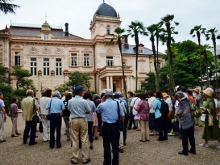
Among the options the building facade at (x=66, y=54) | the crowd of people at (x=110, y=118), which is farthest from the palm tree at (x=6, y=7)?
the building facade at (x=66, y=54)

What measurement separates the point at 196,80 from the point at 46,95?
81.0 feet

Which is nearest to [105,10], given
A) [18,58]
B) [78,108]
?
[18,58]

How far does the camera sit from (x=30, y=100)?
7.31 meters

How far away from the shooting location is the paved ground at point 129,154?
5.20m

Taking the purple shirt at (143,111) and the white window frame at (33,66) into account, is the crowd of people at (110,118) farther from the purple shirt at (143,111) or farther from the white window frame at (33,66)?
the white window frame at (33,66)

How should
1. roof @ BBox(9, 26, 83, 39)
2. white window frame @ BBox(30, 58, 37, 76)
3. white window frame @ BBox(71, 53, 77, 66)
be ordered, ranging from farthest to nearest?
roof @ BBox(9, 26, 83, 39), white window frame @ BBox(71, 53, 77, 66), white window frame @ BBox(30, 58, 37, 76)

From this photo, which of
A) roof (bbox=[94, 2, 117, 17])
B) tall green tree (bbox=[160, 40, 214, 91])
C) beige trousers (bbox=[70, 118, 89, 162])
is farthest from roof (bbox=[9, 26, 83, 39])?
beige trousers (bbox=[70, 118, 89, 162])

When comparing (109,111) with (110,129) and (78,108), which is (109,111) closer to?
(110,129)

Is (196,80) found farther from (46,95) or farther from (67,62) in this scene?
(46,95)

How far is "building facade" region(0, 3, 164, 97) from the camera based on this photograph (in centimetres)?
3078

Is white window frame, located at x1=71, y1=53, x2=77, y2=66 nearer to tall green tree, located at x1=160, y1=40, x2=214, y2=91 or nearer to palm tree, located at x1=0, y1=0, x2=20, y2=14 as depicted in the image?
tall green tree, located at x1=160, y1=40, x2=214, y2=91

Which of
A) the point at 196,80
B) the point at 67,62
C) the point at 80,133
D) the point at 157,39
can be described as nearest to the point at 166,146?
the point at 80,133

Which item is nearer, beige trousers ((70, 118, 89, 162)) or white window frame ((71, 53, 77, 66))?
beige trousers ((70, 118, 89, 162))

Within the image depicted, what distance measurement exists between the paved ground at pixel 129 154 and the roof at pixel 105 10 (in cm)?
3134
